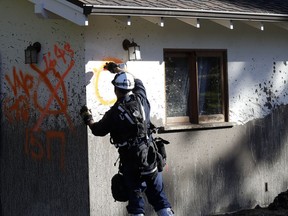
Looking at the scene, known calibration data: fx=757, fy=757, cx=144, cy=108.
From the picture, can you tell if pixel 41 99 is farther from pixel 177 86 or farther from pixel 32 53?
pixel 177 86

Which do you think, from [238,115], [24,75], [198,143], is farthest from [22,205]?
[238,115]

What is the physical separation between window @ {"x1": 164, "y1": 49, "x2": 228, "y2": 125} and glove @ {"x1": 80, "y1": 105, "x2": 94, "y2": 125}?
1749 millimetres

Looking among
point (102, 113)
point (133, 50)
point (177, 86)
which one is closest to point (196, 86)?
point (177, 86)

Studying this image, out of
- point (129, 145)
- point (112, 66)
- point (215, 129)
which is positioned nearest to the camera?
point (129, 145)

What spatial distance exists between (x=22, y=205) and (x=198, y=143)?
8.54 ft

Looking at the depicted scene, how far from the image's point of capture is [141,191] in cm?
849

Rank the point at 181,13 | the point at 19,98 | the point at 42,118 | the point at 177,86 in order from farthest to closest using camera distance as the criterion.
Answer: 1. the point at 177,86
2. the point at 19,98
3. the point at 42,118
4. the point at 181,13

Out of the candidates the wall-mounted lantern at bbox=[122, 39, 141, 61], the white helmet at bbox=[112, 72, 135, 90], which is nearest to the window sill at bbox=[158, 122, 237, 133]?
the wall-mounted lantern at bbox=[122, 39, 141, 61]

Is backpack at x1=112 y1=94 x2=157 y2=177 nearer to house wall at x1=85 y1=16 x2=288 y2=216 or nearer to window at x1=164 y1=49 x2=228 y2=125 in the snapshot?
house wall at x1=85 y1=16 x2=288 y2=216

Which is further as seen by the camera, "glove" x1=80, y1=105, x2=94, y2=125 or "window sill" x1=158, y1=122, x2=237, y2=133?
"window sill" x1=158, y1=122, x2=237, y2=133

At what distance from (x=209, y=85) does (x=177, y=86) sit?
649mm

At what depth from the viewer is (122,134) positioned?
8.38 meters

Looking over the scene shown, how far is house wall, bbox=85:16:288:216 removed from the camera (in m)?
9.59

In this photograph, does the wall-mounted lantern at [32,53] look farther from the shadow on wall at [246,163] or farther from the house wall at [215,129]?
the shadow on wall at [246,163]
